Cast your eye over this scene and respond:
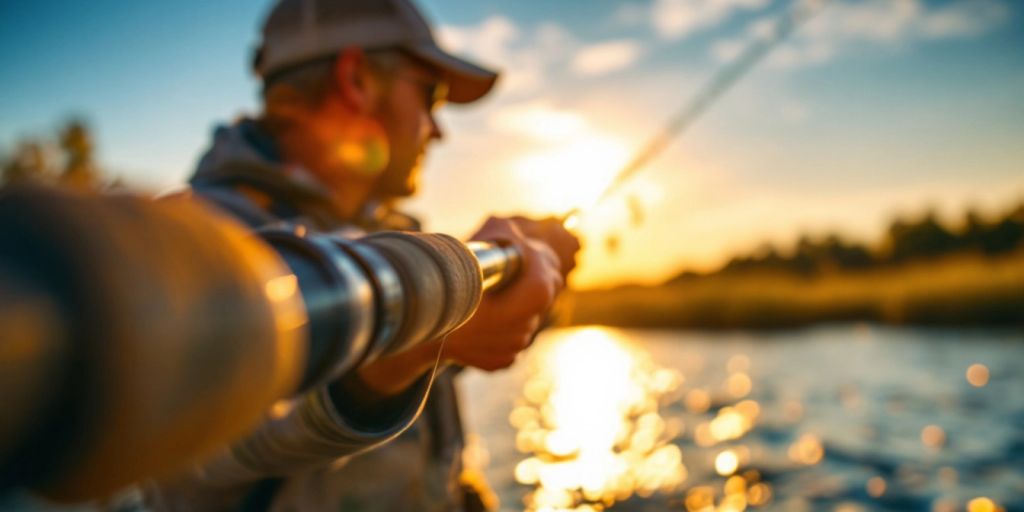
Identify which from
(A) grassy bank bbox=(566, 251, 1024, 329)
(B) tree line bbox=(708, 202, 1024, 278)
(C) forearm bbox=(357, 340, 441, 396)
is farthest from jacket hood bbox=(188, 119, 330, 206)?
(B) tree line bbox=(708, 202, 1024, 278)

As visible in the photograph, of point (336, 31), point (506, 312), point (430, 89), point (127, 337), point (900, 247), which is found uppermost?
point (336, 31)

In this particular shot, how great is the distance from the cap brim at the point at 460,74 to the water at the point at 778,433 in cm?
207

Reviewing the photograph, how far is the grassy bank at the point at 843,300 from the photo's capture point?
25219 mm

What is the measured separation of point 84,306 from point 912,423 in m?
14.4

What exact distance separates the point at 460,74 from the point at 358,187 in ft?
3.03

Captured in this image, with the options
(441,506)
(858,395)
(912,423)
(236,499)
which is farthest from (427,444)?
(858,395)

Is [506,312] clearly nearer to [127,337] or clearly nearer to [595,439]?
[127,337]

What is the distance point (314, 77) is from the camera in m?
2.89

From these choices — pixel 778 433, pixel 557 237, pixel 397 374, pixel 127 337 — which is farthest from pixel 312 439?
pixel 778 433

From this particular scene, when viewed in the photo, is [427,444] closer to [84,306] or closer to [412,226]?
[412,226]

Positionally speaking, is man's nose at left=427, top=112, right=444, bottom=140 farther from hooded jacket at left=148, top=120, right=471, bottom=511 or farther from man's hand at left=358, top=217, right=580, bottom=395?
man's hand at left=358, top=217, right=580, bottom=395

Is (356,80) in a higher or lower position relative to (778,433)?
higher

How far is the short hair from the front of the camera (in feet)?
9.34

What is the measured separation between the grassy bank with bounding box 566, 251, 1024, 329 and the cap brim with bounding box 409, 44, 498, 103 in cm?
1569
